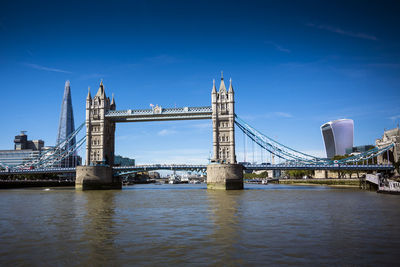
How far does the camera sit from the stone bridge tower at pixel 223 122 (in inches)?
2223

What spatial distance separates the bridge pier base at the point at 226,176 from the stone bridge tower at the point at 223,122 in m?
5.70

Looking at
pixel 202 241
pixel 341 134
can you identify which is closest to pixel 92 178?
pixel 202 241

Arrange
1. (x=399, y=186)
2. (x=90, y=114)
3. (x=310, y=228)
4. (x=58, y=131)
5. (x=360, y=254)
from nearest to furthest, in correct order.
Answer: (x=360, y=254) < (x=310, y=228) < (x=399, y=186) < (x=90, y=114) < (x=58, y=131)

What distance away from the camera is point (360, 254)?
948 cm

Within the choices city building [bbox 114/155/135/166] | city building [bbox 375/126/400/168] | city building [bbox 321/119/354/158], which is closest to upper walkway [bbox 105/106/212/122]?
city building [bbox 375/126/400/168]

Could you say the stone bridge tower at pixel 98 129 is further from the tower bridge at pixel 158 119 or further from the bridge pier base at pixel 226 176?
the bridge pier base at pixel 226 176

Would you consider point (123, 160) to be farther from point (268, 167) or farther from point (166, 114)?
point (268, 167)

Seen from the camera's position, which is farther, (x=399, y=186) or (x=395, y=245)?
(x=399, y=186)

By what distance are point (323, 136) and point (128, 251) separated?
166 meters

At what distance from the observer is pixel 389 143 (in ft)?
228

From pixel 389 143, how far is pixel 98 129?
58.9 m

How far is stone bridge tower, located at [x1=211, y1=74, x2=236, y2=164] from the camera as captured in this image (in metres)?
56.5

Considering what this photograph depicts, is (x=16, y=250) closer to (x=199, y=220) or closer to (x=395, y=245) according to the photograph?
(x=199, y=220)

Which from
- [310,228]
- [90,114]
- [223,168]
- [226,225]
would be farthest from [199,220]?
[90,114]
